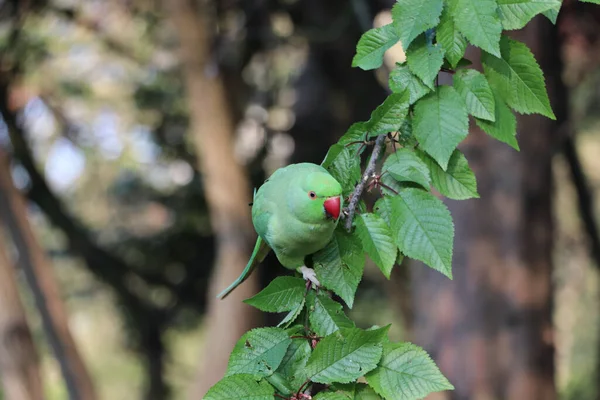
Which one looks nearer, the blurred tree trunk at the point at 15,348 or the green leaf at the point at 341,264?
the green leaf at the point at 341,264

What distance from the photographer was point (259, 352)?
2.76 feet

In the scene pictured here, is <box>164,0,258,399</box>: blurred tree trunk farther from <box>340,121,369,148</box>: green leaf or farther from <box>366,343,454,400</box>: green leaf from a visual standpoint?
<box>366,343,454,400</box>: green leaf

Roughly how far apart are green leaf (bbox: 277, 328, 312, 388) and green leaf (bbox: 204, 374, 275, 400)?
0.05 m

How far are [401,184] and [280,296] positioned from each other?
0.81 ft

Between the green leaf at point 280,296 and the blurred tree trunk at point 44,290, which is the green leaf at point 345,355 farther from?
the blurred tree trunk at point 44,290

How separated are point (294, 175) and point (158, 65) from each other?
5.08 meters

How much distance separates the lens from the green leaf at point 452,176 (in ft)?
3.23

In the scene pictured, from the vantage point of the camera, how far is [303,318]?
35.8 inches

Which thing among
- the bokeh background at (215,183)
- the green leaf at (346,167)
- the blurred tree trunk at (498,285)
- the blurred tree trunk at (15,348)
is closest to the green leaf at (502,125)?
the green leaf at (346,167)

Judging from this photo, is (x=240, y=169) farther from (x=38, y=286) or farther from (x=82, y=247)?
(x=82, y=247)

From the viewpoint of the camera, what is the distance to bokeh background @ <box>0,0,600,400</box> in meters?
3.12

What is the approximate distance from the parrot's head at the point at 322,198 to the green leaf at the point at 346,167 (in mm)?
32

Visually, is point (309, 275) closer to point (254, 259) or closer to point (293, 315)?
point (293, 315)

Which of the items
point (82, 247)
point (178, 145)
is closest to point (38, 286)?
point (82, 247)
